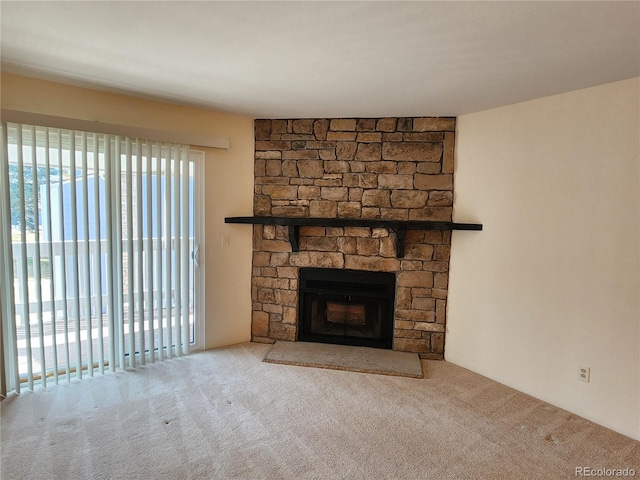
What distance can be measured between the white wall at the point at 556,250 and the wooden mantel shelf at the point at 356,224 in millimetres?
298

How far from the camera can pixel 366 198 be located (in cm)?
327

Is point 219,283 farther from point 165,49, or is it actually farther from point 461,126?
point 461,126

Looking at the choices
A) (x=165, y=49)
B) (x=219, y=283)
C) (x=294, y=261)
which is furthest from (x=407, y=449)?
(x=165, y=49)

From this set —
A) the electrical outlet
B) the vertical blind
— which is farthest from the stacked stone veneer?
the electrical outlet

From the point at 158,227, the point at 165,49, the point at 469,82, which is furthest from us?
the point at 158,227

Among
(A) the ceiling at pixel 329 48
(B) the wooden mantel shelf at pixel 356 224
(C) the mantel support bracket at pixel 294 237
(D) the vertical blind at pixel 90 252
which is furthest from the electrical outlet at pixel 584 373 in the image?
(D) the vertical blind at pixel 90 252

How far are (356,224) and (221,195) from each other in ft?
4.36

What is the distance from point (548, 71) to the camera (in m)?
2.06

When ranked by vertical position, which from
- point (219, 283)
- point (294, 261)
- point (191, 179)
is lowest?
point (219, 283)

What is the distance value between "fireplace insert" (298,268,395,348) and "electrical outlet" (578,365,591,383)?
1.50 m

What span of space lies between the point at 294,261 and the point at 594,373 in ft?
8.22

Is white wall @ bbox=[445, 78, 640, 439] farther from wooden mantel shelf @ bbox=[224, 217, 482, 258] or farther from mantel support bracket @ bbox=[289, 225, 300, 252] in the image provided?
mantel support bracket @ bbox=[289, 225, 300, 252]

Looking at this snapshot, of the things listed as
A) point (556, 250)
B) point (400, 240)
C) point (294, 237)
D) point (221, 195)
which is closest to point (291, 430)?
point (294, 237)

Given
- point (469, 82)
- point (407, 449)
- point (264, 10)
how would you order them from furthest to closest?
Result: point (469, 82) → point (407, 449) → point (264, 10)
